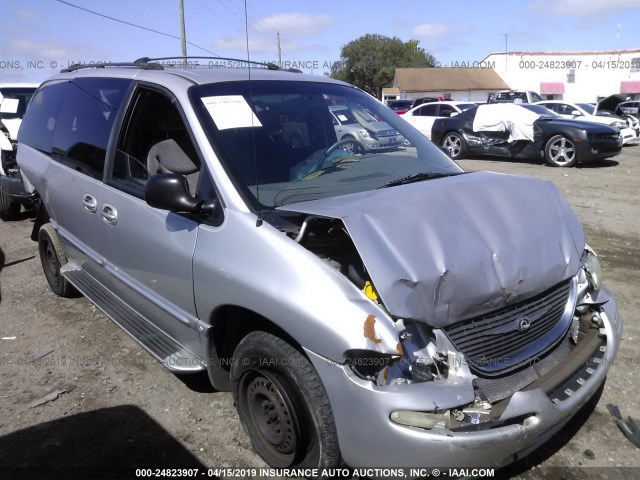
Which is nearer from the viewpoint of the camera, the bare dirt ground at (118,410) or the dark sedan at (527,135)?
the bare dirt ground at (118,410)

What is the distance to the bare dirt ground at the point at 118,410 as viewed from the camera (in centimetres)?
271

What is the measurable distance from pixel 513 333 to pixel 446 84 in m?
61.0

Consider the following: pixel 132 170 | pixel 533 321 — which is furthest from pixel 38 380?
pixel 533 321

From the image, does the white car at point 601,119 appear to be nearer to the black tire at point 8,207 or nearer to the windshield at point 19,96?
the windshield at point 19,96

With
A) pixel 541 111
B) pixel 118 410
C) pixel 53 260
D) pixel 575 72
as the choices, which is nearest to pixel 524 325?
pixel 118 410

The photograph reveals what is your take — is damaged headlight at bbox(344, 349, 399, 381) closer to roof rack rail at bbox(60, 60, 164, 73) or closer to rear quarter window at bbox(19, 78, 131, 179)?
rear quarter window at bbox(19, 78, 131, 179)

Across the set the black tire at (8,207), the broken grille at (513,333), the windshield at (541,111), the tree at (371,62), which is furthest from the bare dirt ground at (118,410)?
the tree at (371,62)

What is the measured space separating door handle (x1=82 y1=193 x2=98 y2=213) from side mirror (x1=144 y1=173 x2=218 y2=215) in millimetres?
1135

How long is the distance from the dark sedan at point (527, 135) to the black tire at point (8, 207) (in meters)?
9.67

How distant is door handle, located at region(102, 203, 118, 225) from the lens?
334cm

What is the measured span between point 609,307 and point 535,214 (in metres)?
0.76

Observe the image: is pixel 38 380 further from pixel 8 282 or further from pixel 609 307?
pixel 609 307

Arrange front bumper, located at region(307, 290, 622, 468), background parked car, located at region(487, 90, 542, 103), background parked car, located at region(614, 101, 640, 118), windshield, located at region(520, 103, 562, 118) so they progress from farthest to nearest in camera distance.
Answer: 1. background parked car, located at region(487, 90, 542, 103)
2. background parked car, located at region(614, 101, 640, 118)
3. windshield, located at region(520, 103, 562, 118)
4. front bumper, located at region(307, 290, 622, 468)

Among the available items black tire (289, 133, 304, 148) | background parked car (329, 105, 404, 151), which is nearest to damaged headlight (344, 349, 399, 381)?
black tire (289, 133, 304, 148)
